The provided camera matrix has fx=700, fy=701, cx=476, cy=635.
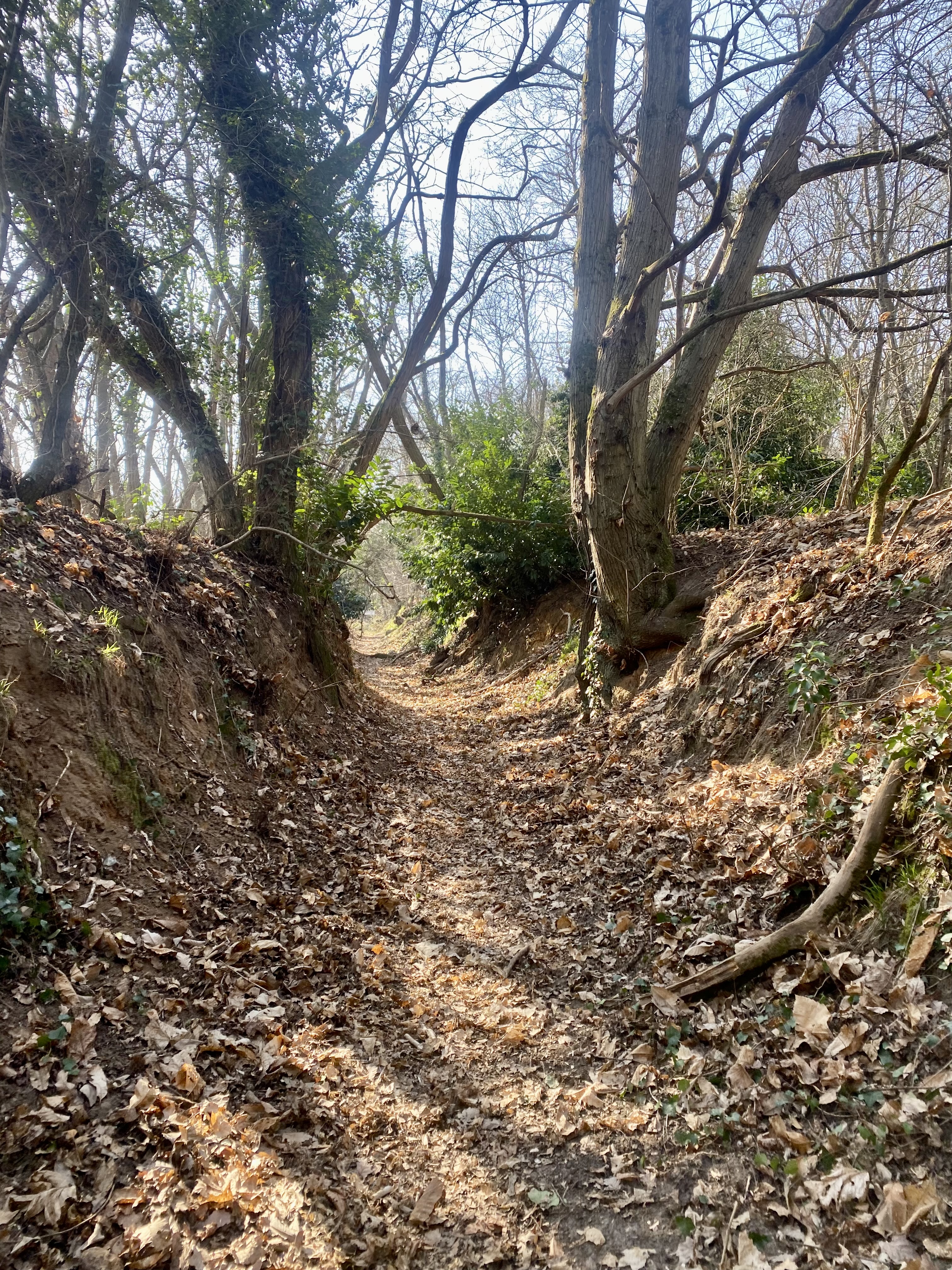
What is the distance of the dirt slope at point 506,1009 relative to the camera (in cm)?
265

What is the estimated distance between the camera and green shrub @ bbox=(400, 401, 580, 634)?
14.1 meters

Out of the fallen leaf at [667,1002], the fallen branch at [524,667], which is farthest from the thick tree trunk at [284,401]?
the fallen leaf at [667,1002]

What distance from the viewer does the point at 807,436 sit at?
42.5 feet

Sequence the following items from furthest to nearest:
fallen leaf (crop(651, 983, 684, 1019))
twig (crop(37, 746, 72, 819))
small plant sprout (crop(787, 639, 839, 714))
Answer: small plant sprout (crop(787, 639, 839, 714))
twig (crop(37, 746, 72, 819))
fallen leaf (crop(651, 983, 684, 1019))

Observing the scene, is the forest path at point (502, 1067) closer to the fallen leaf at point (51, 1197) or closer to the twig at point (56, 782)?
the fallen leaf at point (51, 1197)

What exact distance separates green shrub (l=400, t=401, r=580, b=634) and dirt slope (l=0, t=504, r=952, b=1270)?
7243 mm

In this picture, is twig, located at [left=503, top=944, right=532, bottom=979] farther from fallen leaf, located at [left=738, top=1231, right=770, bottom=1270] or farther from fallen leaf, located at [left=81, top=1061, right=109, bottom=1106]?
fallen leaf, located at [left=81, top=1061, right=109, bottom=1106]

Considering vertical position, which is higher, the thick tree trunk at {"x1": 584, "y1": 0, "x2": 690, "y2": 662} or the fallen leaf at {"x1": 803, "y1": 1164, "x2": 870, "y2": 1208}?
the thick tree trunk at {"x1": 584, "y1": 0, "x2": 690, "y2": 662}

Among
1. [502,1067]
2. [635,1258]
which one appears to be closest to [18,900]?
[502,1067]

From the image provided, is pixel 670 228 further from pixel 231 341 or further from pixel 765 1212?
pixel 765 1212

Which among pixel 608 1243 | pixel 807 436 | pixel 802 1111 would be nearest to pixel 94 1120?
pixel 608 1243

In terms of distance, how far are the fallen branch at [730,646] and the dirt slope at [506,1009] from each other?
12cm

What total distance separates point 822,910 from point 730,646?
3.60 meters

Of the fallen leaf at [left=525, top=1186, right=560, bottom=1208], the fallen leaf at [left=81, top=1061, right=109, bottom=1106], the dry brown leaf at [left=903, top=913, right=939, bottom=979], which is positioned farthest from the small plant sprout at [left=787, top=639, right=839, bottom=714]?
the fallen leaf at [left=81, top=1061, right=109, bottom=1106]
